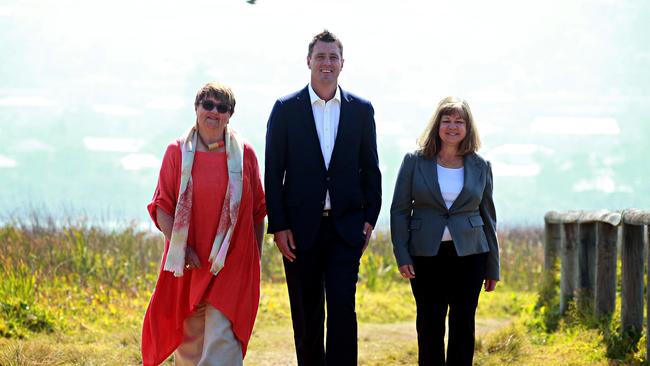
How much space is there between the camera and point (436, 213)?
6125mm

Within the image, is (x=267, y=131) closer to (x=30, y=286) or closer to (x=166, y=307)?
(x=166, y=307)

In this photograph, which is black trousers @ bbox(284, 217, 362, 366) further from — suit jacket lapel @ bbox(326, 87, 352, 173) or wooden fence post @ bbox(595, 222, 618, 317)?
wooden fence post @ bbox(595, 222, 618, 317)

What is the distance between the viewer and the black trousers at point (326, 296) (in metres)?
5.98

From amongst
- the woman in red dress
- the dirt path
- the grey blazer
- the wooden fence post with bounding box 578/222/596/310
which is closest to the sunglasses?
the woman in red dress

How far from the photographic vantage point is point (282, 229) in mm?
6055

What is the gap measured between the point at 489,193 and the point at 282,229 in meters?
1.40

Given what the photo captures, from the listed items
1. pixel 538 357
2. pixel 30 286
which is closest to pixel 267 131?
pixel 538 357

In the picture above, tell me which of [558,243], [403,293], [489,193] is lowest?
[403,293]

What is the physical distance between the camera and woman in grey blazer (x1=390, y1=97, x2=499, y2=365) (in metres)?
6.07

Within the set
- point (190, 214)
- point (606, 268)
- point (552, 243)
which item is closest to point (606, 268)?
point (606, 268)

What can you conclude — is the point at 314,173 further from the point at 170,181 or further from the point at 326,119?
the point at 170,181

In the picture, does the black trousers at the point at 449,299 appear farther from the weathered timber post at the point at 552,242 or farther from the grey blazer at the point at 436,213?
the weathered timber post at the point at 552,242

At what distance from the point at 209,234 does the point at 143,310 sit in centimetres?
524

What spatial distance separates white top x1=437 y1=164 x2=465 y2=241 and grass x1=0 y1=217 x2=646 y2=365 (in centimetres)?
247
